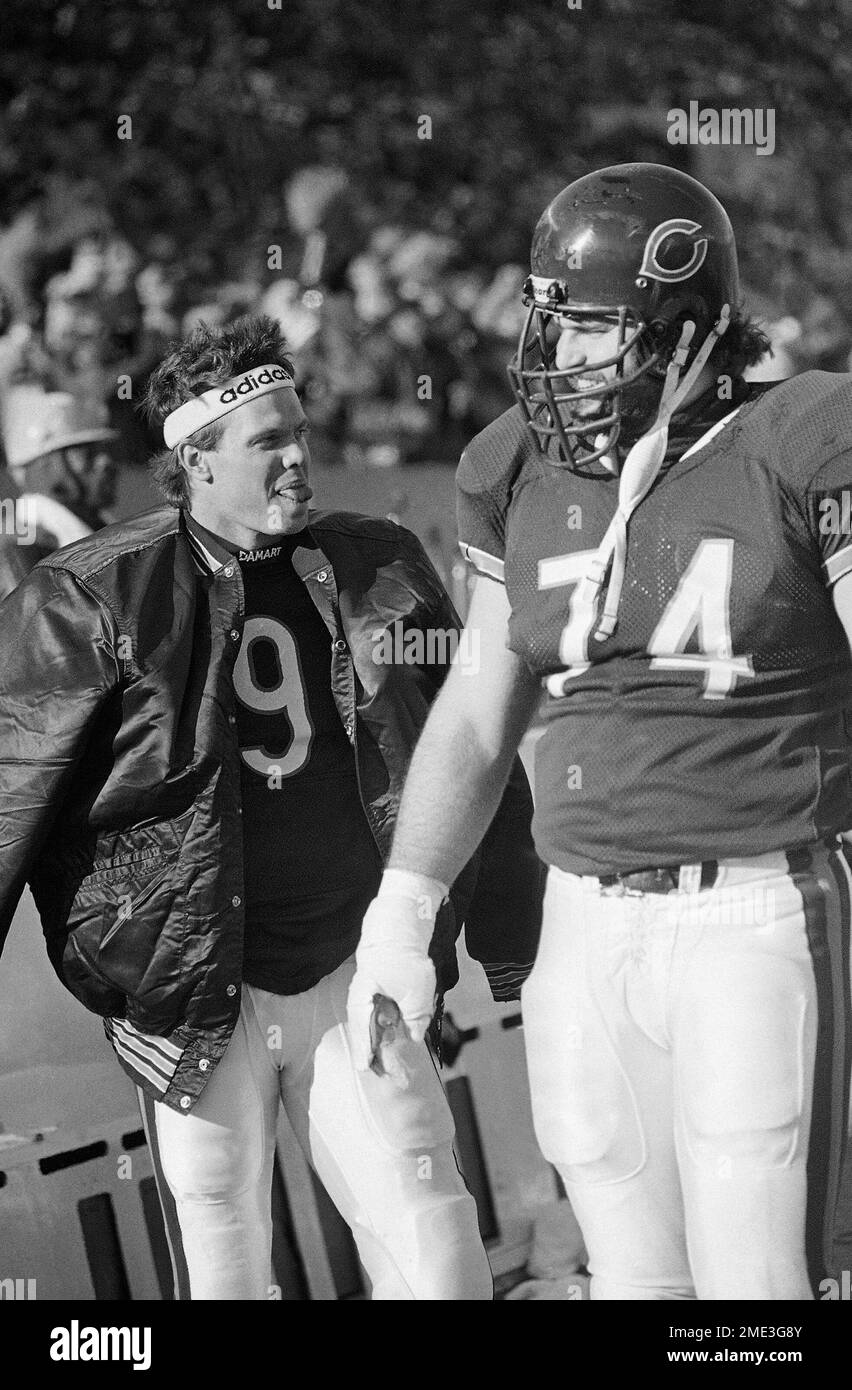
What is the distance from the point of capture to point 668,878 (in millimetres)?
1927

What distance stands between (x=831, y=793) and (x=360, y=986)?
2.02ft

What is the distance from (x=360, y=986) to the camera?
2.13 metres

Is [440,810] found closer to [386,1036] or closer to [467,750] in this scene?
[467,750]

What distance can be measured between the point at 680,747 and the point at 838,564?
0.26 meters

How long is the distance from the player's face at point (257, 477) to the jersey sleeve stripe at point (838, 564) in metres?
0.94

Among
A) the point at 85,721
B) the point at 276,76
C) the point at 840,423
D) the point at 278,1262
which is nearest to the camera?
the point at 840,423

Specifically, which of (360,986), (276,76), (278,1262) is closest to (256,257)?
(276,76)

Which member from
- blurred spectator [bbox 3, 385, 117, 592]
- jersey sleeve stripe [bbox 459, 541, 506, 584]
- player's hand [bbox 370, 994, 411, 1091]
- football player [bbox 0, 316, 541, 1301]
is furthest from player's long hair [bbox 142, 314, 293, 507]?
blurred spectator [bbox 3, 385, 117, 592]

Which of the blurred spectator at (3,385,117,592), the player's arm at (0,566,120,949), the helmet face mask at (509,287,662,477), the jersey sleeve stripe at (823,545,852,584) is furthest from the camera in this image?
the blurred spectator at (3,385,117,592)

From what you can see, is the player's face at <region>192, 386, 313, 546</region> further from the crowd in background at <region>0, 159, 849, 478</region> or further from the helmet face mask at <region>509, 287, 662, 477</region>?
the crowd in background at <region>0, 159, 849, 478</region>

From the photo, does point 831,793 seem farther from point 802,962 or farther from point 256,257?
point 256,257

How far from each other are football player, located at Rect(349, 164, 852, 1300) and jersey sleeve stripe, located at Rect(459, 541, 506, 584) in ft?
0.17

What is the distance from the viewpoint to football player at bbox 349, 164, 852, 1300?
1867 millimetres

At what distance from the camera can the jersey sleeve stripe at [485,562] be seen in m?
2.12
